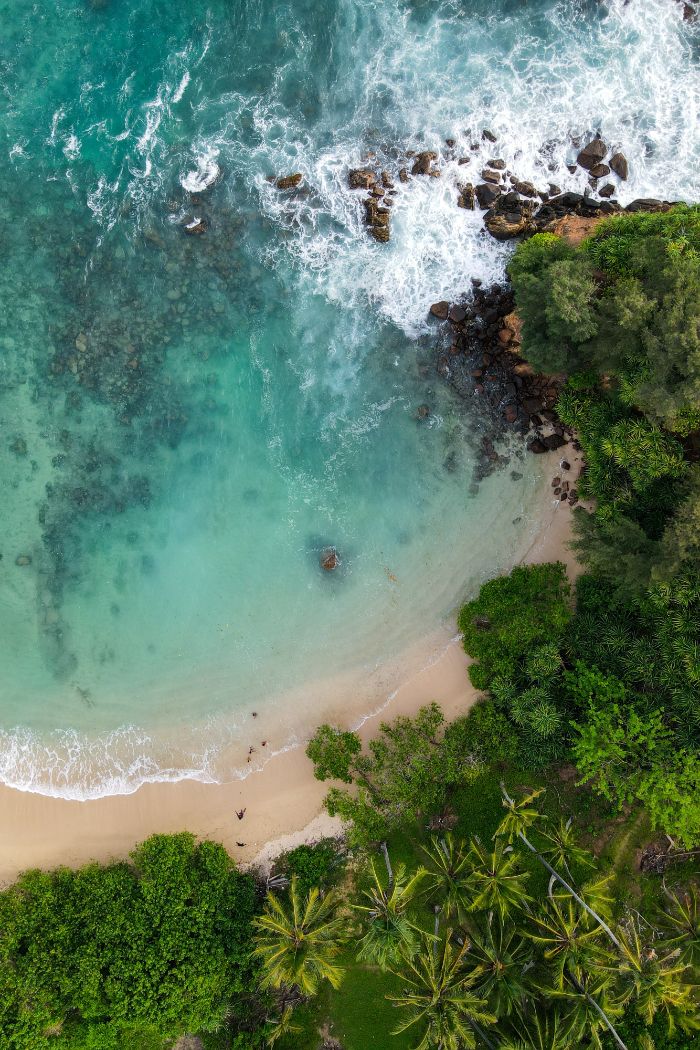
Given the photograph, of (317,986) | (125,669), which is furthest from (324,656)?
(317,986)

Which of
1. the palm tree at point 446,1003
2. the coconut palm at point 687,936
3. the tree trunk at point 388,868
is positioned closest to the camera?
the palm tree at point 446,1003

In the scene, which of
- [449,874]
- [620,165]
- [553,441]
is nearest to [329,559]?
[553,441]

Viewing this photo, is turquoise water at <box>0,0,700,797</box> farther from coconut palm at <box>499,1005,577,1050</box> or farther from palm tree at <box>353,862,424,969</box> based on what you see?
coconut palm at <box>499,1005,577,1050</box>

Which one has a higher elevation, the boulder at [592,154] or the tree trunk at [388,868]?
the boulder at [592,154]

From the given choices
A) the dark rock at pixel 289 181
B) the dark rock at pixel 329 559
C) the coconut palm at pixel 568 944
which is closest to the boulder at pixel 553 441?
the dark rock at pixel 329 559

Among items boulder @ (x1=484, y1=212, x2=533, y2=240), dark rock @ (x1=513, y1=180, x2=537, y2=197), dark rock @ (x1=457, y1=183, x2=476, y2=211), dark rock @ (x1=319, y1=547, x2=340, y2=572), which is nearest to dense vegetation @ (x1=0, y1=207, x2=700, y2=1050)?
boulder @ (x1=484, y1=212, x2=533, y2=240)

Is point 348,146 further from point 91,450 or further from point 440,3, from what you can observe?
point 91,450

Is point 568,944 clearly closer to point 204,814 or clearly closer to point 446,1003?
point 446,1003

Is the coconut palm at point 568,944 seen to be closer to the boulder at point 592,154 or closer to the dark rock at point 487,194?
the dark rock at point 487,194
